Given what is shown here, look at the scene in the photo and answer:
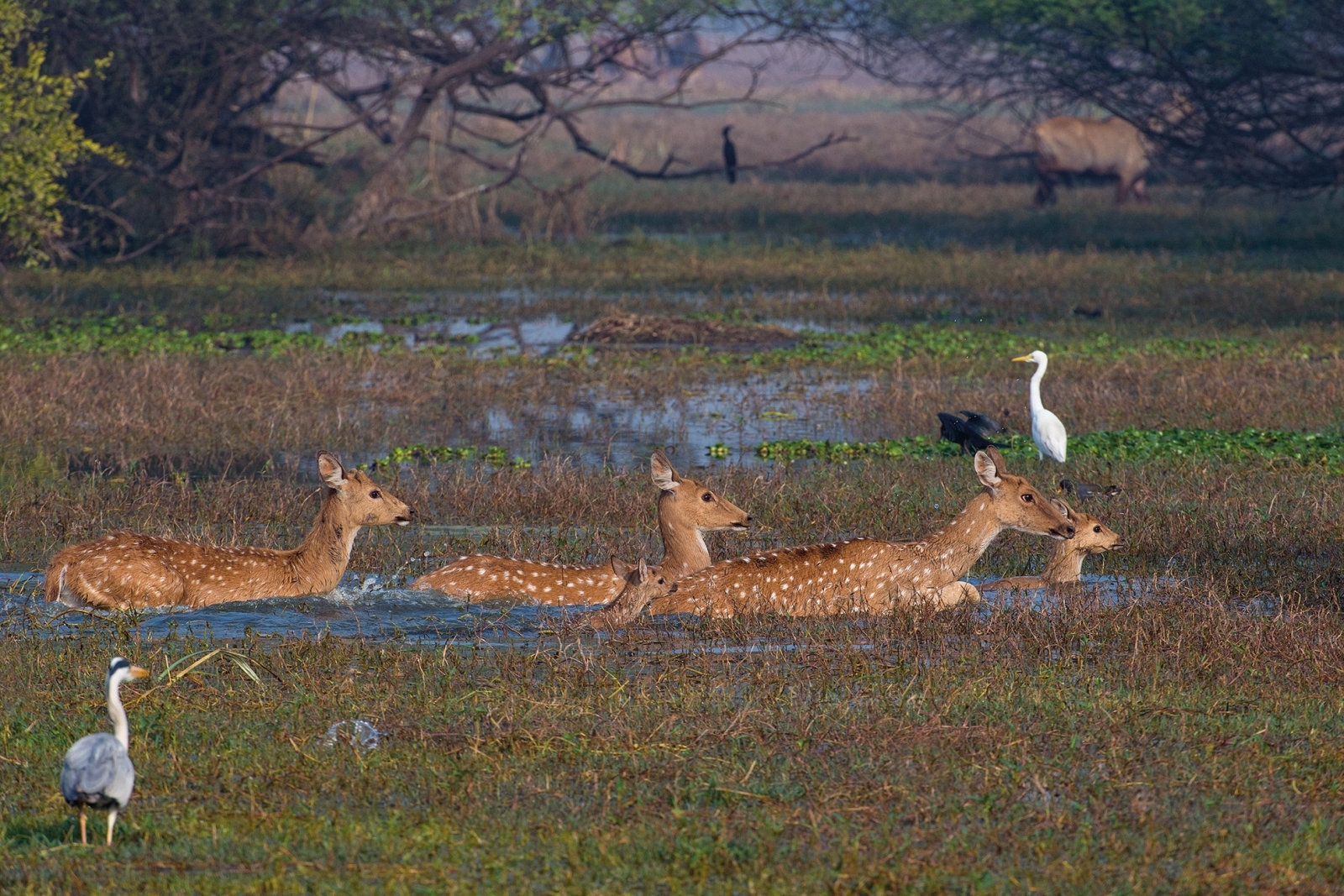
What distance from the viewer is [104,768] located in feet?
17.8

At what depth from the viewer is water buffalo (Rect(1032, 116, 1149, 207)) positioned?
A: 41.8 m

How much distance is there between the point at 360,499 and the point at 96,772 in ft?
15.4

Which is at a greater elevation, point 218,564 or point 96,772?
point 96,772

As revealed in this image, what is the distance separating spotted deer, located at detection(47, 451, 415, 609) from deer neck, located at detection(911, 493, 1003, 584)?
299 cm

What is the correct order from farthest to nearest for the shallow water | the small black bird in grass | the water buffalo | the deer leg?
1. the water buffalo
2. the small black bird in grass
3. the deer leg
4. the shallow water

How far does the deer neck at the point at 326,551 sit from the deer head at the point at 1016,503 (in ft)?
11.8

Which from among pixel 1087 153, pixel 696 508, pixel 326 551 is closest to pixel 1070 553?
pixel 696 508

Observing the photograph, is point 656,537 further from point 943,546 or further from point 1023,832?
point 1023,832

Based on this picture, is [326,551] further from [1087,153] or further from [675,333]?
[1087,153]

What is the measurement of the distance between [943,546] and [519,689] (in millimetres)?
3164

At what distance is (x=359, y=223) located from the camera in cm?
3083

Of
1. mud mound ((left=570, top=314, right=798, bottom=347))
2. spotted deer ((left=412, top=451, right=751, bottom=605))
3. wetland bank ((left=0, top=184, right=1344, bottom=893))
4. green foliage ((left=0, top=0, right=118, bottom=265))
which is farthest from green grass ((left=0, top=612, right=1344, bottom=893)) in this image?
green foliage ((left=0, top=0, right=118, bottom=265))

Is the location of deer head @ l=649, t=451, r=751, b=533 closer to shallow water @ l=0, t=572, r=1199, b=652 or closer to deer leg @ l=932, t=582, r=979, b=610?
shallow water @ l=0, t=572, r=1199, b=652

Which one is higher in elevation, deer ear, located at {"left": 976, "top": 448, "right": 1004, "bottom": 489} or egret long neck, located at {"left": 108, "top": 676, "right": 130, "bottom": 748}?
egret long neck, located at {"left": 108, "top": 676, "right": 130, "bottom": 748}
